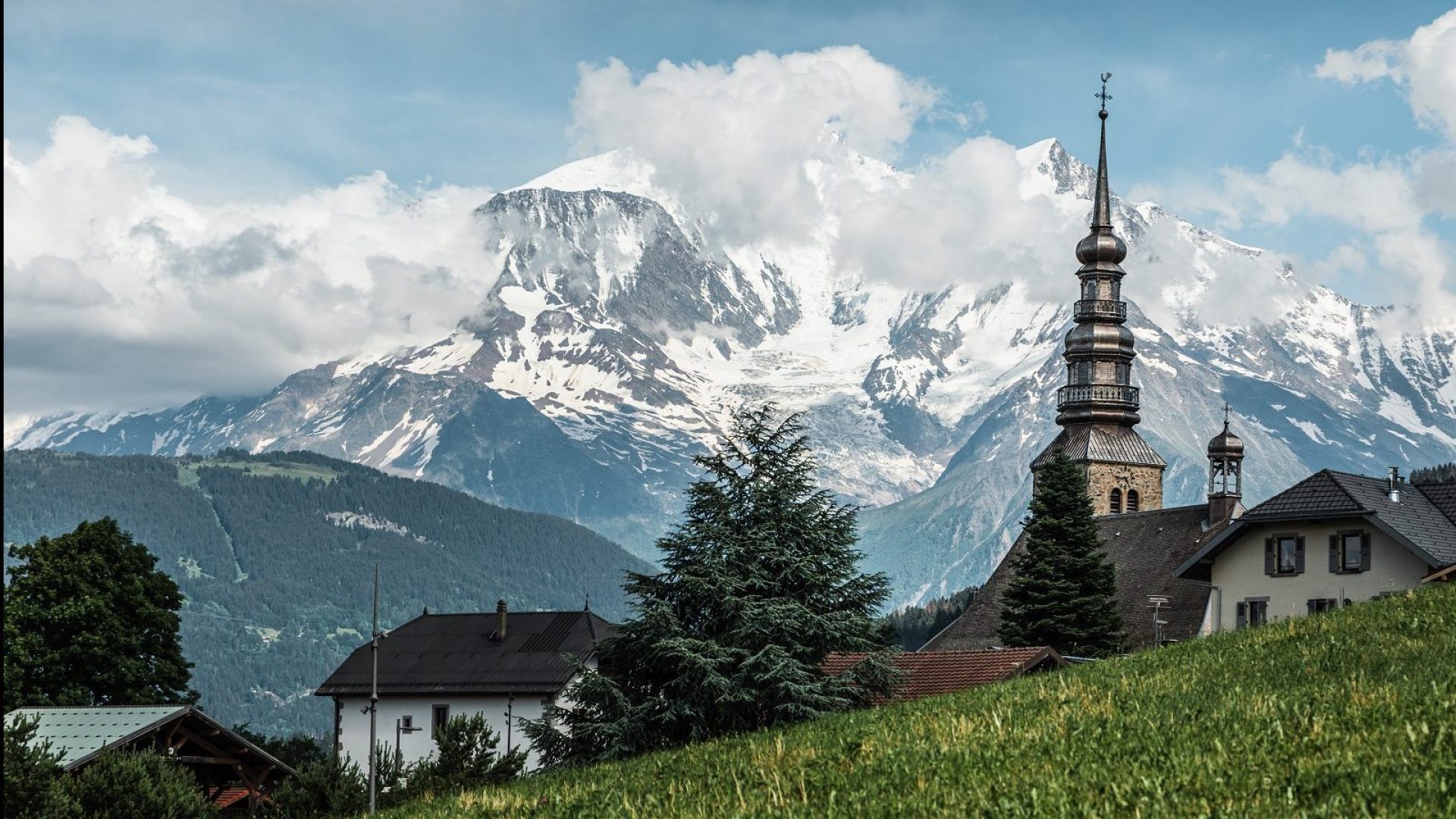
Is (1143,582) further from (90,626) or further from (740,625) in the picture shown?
(740,625)

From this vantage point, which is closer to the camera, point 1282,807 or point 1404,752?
point 1282,807

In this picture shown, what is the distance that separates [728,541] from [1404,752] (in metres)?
21.4

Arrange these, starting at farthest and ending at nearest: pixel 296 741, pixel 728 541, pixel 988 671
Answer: pixel 296 741
pixel 988 671
pixel 728 541

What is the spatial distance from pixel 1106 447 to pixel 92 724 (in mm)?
65876

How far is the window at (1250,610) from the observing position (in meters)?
54.5

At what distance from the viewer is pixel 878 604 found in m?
36.2

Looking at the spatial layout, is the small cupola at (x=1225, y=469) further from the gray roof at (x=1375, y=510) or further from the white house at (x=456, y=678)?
the white house at (x=456, y=678)

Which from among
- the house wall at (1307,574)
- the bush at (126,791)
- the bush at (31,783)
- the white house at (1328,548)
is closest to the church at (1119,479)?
the house wall at (1307,574)

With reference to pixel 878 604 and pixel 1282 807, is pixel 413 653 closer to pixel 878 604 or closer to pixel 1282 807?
pixel 878 604

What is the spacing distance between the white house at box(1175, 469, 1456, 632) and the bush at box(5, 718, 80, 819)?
31804mm

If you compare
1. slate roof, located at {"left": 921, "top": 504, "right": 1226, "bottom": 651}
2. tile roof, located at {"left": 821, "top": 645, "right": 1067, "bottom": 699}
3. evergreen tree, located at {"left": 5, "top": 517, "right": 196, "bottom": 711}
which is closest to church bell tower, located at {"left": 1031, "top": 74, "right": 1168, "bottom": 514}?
slate roof, located at {"left": 921, "top": 504, "right": 1226, "bottom": 651}

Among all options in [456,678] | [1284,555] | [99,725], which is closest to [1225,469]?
[1284,555]

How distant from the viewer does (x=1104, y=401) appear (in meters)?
98.8

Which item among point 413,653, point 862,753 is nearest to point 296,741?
point 413,653
